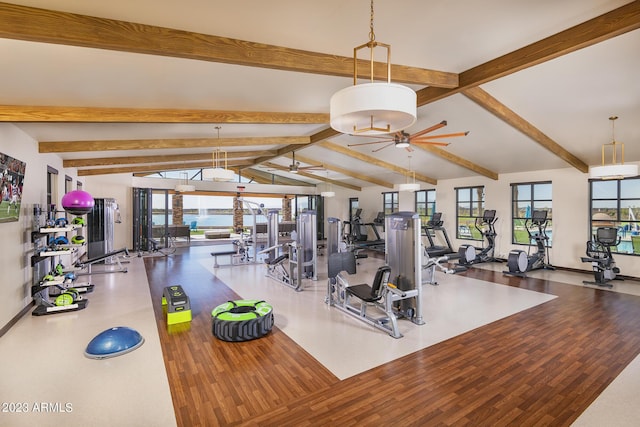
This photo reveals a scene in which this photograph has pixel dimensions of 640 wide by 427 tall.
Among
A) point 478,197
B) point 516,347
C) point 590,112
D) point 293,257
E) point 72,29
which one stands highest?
point 590,112

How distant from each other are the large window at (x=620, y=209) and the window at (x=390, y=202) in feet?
20.5

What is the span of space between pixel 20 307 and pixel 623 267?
1127 centimetres

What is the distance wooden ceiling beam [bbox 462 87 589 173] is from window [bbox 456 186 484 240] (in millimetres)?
2852

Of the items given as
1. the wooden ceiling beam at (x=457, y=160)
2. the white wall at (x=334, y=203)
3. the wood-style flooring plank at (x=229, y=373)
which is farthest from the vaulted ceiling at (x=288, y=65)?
the wood-style flooring plank at (x=229, y=373)

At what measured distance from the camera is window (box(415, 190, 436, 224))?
11591 mm

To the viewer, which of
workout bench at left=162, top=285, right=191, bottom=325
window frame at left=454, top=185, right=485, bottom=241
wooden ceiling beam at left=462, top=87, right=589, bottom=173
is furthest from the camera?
window frame at left=454, top=185, right=485, bottom=241

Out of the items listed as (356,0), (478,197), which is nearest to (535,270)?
(478,197)

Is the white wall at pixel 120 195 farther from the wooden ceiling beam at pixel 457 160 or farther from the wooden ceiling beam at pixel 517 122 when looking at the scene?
the wooden ceiling beam at pixel 517 122

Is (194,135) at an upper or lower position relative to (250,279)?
upper

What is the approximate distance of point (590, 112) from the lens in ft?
17.2

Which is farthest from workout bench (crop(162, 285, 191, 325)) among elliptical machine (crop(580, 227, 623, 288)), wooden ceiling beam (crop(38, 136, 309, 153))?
elliptical machine (crop(580, 227, 623, 288))

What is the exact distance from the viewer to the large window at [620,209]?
6926mm

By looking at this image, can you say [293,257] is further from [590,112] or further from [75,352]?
[590,112]

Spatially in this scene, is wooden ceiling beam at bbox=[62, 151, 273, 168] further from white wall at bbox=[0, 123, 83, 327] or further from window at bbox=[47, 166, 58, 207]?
white wall at bbox=[0, 123, 83, 327]
